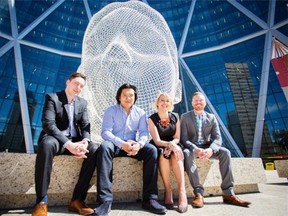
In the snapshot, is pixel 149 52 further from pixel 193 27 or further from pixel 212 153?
pixel 193 27

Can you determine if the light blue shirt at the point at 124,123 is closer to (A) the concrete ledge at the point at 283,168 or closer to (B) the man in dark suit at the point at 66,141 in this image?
(B) the man in dark suit at the point at 66,141

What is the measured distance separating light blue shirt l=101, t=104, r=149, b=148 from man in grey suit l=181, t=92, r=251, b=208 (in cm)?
69

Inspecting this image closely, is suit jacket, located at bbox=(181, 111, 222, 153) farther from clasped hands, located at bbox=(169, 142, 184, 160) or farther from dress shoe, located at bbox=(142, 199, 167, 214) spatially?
dress shoe, located at bbox=(142, 199, 167, 214)

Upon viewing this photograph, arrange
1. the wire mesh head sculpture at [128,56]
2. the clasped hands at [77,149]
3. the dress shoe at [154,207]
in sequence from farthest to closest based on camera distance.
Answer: the wire mesh head sculpture at [128,56] < the clasped hands at [77,149] < the dress shoe at [154,207]

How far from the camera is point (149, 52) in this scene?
5805mm

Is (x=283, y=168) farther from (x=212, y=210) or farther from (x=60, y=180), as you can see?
(x=60, y=180)

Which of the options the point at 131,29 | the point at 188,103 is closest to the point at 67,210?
the point at 131,29

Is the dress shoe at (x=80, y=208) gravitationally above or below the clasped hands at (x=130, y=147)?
below

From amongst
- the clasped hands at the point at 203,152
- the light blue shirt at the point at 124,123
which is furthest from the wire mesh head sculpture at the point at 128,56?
the clasped hands at the point at 203,152

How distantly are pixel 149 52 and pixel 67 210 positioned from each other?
13.3 ft

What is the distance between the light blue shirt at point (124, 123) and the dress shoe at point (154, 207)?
0.81 m

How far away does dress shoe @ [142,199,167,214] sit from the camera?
8.63 ft

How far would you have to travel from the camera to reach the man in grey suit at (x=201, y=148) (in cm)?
321

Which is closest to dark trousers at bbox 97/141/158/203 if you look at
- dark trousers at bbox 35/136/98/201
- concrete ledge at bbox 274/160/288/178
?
dark trousers at bbox 35/136/98/201
